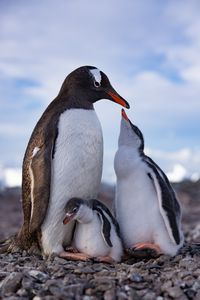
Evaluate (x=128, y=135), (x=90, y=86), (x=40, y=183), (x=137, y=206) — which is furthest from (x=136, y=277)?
(x=90, y=86)

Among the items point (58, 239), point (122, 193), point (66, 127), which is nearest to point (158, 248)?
point (122, 193)

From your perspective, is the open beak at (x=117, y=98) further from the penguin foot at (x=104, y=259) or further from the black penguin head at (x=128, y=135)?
the penguin foot at (x=104, y=259)

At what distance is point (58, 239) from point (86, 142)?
93 cm

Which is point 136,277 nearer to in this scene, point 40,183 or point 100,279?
point 100,279

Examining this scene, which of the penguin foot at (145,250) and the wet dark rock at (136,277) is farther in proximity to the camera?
the penguin foot at (145,250)

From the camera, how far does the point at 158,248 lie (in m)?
5.12

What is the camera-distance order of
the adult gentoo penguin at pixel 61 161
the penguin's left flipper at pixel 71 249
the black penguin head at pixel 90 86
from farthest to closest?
1. the black penguin head at pixel 90 86
2. the penguin's left flipper at pixel 71 249
3. the adult gentoo penguin at pixel 61 161

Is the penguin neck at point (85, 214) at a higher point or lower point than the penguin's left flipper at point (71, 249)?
higher

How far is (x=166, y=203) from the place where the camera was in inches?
200

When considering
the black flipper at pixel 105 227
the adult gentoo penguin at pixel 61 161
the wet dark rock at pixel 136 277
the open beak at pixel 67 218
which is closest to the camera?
the wet dark rock at pixel 136 277

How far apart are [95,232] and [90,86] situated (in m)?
1.38

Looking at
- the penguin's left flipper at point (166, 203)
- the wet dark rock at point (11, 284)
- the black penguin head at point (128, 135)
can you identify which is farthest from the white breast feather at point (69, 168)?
the wet dark rock at point (11, 284)

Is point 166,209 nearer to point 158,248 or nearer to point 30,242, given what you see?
point 158,248

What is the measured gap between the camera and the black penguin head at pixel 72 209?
502 centimetres
